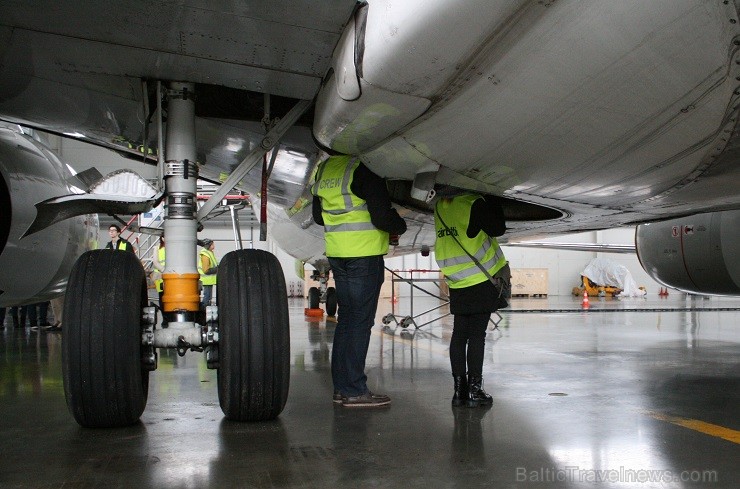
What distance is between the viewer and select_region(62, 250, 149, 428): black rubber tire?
329cm

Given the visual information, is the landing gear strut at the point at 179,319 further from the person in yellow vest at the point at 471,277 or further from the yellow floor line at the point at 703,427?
the yellow floor line at the point at 703,427

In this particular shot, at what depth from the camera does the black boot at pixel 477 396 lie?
3.93 m

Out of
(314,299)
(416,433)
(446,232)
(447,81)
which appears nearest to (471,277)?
(446,232)

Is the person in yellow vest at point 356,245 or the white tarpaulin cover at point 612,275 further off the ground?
→ the person in yellow vest at point 356,245

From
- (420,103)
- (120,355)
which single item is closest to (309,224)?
(120,355)

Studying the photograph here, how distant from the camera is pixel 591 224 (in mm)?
5316

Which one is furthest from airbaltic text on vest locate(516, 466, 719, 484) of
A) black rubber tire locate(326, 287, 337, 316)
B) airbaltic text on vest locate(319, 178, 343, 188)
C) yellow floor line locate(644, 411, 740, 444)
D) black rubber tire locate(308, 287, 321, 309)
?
black rubber tire locate(308, 287, 321, 309)

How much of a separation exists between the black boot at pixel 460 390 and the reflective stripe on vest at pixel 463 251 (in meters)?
0.54

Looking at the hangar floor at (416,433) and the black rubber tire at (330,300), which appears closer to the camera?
the hangar floor at (416,433)

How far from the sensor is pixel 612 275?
27453mm

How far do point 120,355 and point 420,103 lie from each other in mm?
1839

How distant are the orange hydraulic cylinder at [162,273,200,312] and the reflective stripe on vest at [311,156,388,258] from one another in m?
0.85

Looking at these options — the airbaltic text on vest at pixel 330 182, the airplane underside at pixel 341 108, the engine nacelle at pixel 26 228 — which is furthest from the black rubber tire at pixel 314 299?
the airbaltic text on vest at pixel 330 182

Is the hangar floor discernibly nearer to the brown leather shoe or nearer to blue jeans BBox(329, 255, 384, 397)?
the brown leather shoe
